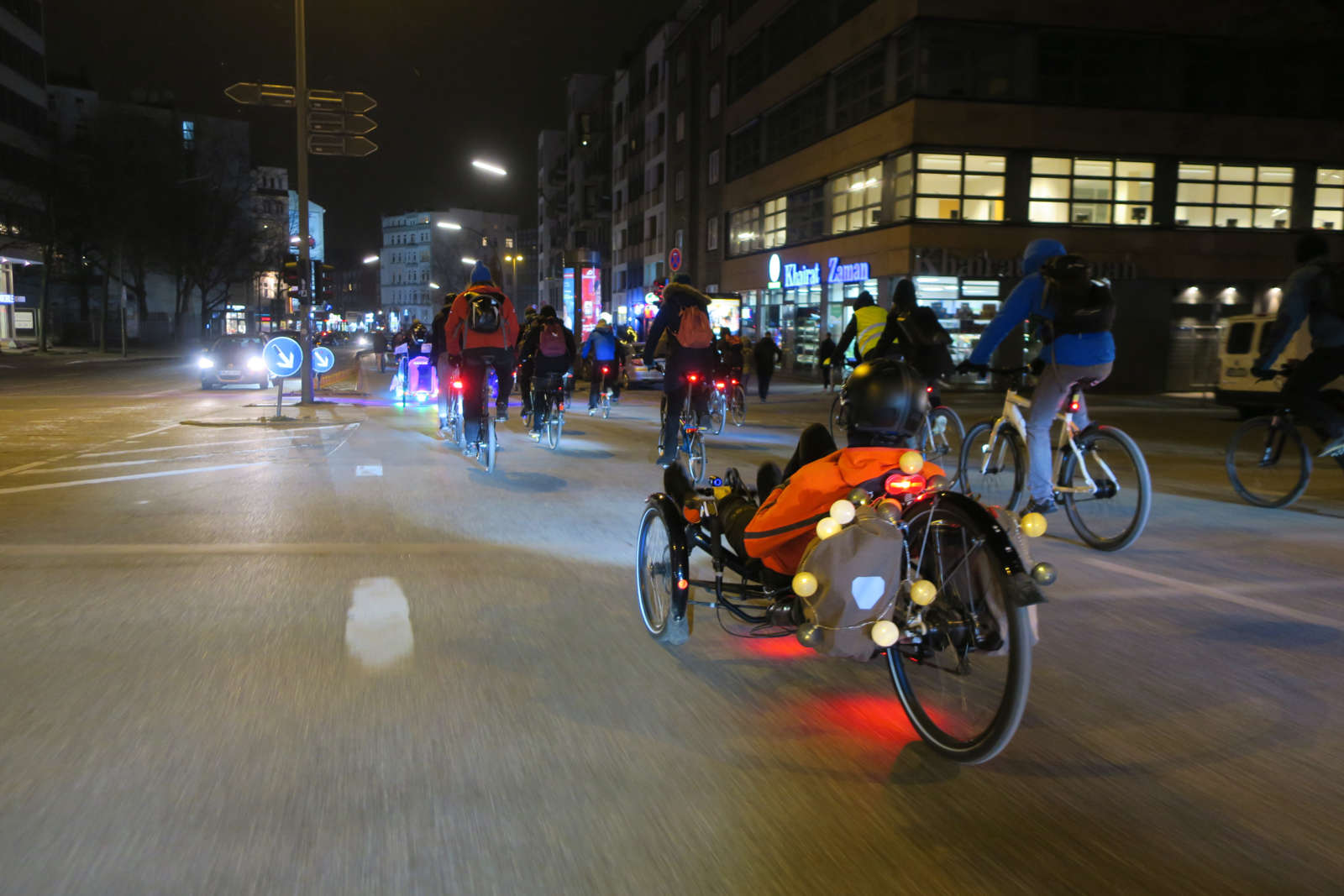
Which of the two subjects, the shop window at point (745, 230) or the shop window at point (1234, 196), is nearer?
the shop window at point (1234, 196)

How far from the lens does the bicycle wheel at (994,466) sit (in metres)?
7.88

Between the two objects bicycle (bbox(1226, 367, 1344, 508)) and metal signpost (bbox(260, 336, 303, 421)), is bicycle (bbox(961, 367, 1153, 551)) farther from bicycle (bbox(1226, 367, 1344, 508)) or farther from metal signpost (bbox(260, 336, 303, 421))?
metal signpost (bbox(260, 336, 303, 421))

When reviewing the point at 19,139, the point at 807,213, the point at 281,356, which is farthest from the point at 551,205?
the point at 281,356

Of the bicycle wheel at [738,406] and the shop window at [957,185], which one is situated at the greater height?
the shop window at [957,185]

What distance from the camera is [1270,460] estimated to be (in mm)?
8828

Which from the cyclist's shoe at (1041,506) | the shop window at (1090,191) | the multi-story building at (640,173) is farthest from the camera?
the multi-story building at (640,173)

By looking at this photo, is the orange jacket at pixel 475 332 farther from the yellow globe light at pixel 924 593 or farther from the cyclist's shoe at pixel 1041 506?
the yellow globe light at pixel 924 593

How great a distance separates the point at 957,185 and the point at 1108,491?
24.2 metres

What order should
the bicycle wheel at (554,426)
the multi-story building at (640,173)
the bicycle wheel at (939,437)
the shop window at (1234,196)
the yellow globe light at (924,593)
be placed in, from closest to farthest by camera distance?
the yellow globe light at (924,593)
the bicycle wheel at (939,437)
the bicycle wheel at (554,426)
the shop window at (1234,196)
the multi-story building at (640,173)

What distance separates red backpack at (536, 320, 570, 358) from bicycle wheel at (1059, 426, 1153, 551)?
7338 mm

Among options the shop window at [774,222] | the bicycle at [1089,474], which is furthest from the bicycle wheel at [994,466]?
the shop window at [774,222]

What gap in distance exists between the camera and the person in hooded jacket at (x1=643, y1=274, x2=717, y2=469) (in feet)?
34.7

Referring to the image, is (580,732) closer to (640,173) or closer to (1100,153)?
(1100,153)

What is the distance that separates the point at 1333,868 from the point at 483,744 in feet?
8.35
